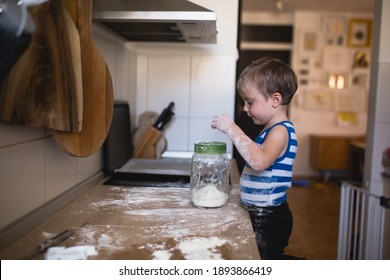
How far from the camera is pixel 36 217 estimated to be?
0.82 meters

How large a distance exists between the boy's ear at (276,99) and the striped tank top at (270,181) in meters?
0.05

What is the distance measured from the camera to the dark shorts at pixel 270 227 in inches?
37.0

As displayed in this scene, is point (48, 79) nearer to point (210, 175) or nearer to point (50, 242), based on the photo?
point (50, 242)

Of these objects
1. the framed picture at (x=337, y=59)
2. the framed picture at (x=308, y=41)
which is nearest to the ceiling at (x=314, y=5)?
the framed picture at (x=308, y=41)

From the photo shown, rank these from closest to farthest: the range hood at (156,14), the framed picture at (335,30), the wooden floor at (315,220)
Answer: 1. the range hood at (156,14)
2. the wooden floor at (315,220)
3. the framed picture at (335,30)

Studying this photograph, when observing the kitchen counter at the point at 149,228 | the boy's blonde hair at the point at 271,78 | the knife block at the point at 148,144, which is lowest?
the kitchen counter at the point at 149,228

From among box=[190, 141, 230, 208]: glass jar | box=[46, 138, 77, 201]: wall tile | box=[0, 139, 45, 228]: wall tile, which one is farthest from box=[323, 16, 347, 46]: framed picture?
box=[0, 139, 45, 228]: wall tile

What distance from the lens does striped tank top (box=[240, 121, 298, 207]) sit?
3.07 ft

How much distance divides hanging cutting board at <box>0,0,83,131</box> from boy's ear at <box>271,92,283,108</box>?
47 centimetres

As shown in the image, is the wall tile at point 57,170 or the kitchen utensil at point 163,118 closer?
the wall tile at point 57,170

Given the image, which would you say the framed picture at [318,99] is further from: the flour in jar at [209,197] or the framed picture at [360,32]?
the flour in jar at [209,197]

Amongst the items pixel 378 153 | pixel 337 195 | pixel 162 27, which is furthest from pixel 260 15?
pixel 162 27

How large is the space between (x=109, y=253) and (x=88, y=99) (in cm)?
45

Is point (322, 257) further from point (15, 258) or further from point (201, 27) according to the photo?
point (15, 258)
